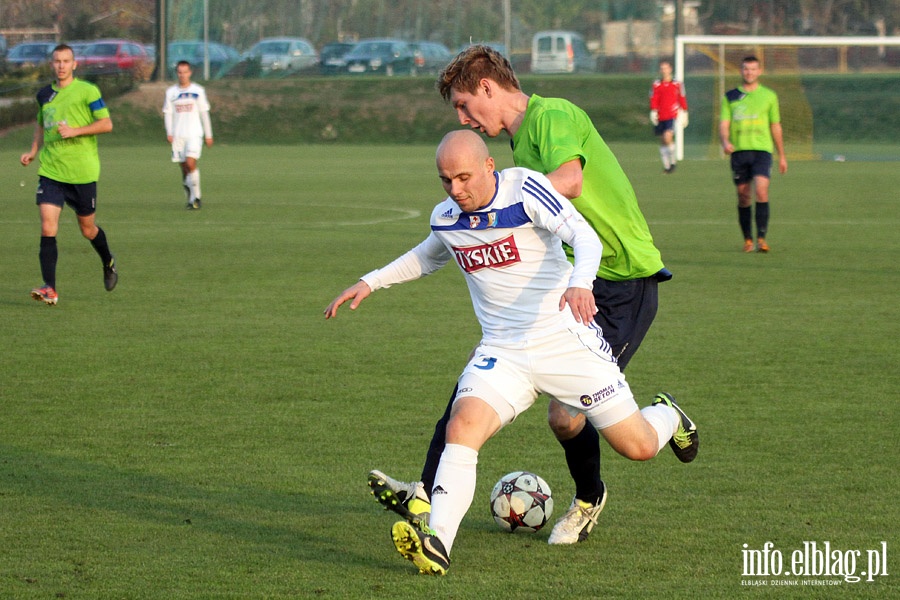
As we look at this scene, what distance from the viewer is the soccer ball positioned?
535 centimetres

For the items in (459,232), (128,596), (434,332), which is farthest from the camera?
(434,332)

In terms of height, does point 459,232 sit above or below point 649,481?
above

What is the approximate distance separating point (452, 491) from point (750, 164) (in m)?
11.7

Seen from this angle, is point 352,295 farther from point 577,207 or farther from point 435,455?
point 577,207

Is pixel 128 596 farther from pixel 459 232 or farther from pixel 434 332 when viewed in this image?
pixel 434 332

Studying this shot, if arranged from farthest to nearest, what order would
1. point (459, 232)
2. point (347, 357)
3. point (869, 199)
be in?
point (869, 199) < point (347, 357) < point (459, 232)

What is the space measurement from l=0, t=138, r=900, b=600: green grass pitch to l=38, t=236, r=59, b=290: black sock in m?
0.32

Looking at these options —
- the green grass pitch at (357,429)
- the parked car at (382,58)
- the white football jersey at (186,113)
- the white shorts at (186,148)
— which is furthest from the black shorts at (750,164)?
the parked car at (382,58)

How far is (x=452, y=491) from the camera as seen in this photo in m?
4.75

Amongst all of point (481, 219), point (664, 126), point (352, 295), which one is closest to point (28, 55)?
point (664, 126)

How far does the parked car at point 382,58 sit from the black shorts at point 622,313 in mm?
48259

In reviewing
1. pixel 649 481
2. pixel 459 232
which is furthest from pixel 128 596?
pixel 649 481

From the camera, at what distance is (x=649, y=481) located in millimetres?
6090

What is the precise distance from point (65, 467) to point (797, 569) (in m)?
3.40
